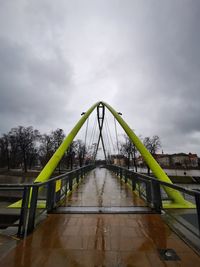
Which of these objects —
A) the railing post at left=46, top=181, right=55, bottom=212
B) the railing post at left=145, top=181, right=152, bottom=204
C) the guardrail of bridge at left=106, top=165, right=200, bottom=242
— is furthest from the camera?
the railing post at left=145, top=181, right=152, bottom=204

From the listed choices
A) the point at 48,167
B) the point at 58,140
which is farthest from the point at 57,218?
the point at 58,140

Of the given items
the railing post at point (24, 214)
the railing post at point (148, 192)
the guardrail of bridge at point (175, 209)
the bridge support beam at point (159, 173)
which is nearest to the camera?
the guardrail of bridge at point (175, 209)

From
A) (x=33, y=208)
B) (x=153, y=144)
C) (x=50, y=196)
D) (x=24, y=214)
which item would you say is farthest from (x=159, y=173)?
(x=153, y=144)

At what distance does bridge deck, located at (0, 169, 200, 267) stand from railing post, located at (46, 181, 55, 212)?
489mm

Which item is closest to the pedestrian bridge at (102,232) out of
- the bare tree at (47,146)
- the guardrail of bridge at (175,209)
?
the guardrail of bridge at (175,209)

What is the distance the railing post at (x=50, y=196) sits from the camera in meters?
4.99

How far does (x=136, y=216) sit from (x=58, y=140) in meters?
34.4

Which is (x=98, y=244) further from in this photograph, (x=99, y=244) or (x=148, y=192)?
(x=148, y=192)

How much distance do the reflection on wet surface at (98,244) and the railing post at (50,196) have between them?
0.63 m

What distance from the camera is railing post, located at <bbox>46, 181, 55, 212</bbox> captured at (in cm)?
499

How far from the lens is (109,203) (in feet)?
20.2

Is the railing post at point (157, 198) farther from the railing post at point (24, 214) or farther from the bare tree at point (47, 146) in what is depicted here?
the bare tree at point (47, 146)

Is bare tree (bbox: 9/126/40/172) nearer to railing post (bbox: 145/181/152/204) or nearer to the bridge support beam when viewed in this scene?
the bridge support beam

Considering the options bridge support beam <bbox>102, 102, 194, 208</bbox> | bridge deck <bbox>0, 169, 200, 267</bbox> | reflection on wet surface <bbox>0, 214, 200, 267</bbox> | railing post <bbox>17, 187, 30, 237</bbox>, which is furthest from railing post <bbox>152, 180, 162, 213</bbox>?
railing post <bbox>17, 187, 30, 237</bbox>
